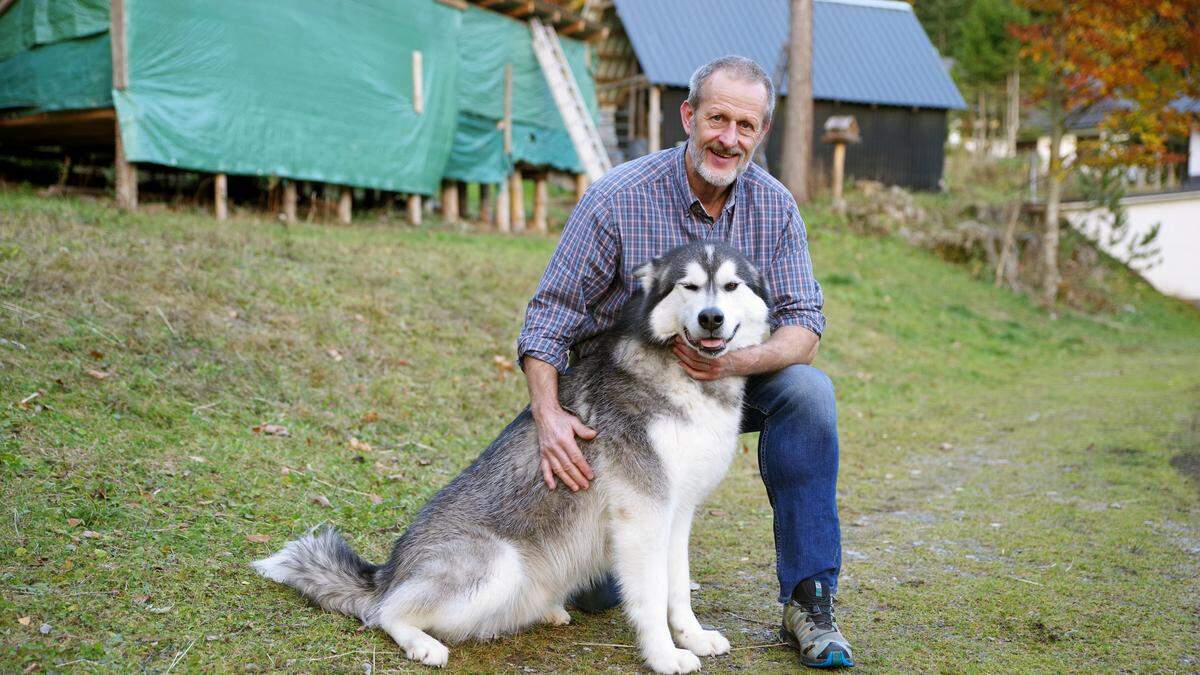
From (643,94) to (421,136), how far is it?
36.2ft

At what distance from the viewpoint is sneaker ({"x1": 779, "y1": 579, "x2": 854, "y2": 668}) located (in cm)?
315

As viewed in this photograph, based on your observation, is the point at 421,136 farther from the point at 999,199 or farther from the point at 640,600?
the point at 999,199

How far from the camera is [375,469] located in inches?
209

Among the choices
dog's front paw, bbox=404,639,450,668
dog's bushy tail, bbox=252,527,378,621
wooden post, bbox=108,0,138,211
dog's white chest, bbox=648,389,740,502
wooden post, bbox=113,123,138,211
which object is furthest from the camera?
wooden post, bbox=113,123,138,211

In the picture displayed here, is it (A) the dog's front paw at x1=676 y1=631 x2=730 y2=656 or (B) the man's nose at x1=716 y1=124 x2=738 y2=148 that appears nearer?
(A) the dog's front paw at x1=676 y1=631 x2=730 y2=656

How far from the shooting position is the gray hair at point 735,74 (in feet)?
11.5

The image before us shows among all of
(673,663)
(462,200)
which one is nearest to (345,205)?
(462,200)

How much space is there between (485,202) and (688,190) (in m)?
12.4

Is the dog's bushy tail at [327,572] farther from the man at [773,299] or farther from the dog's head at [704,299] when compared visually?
the dog's head at [704,299]

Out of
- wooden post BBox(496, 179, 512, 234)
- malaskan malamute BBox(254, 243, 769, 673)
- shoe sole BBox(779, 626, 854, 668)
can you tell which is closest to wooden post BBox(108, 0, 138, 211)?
wooden post BBox(496, 179, 512, 234)

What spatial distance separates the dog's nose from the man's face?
2.55 ft

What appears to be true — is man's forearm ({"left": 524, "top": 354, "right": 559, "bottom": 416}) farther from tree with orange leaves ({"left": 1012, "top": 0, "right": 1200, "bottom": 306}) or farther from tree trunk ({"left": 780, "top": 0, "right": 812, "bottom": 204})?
tree trunk ({"left": 780, "top": 0, "right": 812, "bottom": 204})

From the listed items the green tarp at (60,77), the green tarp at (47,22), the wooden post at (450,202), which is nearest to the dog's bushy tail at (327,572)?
the green tarp at (60,77)

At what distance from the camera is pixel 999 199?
2453cm
